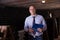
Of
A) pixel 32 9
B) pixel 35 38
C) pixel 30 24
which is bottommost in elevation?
pixel 35 38

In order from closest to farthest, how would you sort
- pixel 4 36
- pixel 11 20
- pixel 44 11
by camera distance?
1. pixel 4 36
2. pixel 11 20
3. pixel 44 11

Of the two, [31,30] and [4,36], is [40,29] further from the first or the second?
[4,36]

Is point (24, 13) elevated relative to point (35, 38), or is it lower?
elevated

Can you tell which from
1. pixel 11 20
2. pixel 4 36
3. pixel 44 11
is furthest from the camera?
pixel 44 11

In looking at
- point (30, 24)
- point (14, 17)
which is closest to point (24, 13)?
point (14, 17)

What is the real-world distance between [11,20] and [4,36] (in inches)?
193

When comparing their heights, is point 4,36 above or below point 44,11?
below

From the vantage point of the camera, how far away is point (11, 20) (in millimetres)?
7645

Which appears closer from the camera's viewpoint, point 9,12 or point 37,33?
point 37,33

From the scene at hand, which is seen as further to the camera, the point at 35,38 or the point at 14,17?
the point at 14,17

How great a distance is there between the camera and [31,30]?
112 inches

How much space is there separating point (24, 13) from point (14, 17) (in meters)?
0.46

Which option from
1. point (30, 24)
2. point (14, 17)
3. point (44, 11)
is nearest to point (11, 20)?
point (14, 17)

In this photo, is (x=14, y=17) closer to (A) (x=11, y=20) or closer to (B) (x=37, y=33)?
(A) (x=11, y=20)
